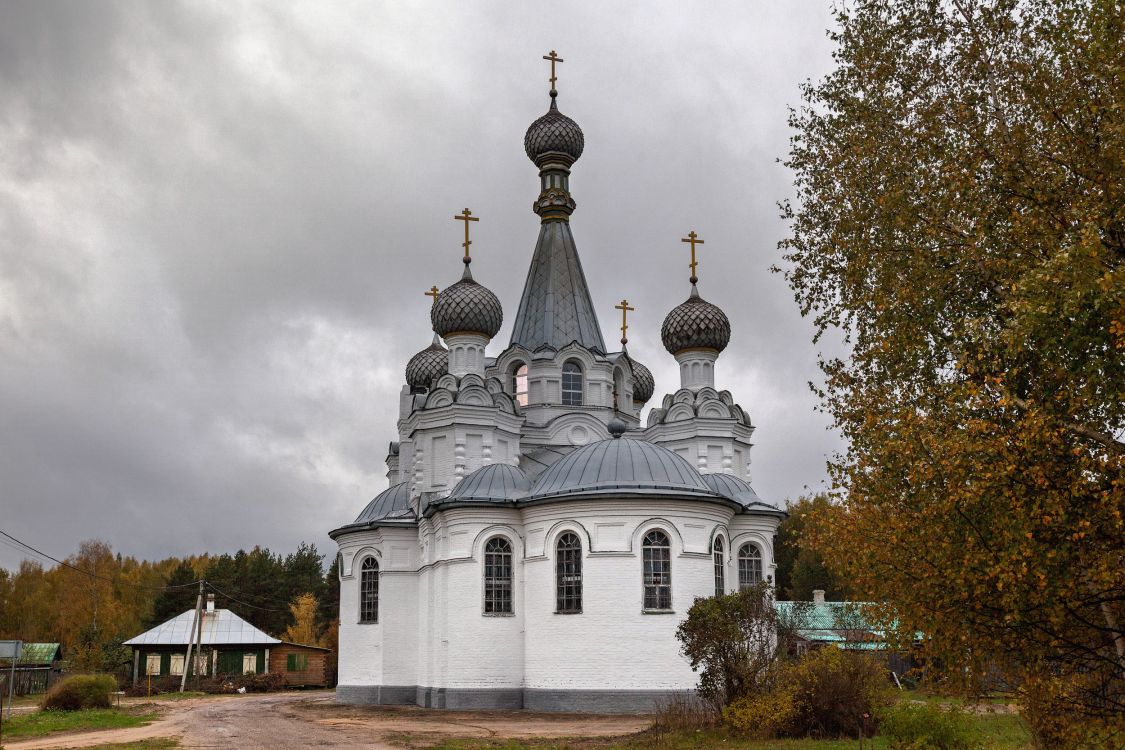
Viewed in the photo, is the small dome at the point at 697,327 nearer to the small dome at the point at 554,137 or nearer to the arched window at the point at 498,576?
the small dome at the point at 554,137

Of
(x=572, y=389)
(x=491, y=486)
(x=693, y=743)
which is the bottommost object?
(x=693, y=743)

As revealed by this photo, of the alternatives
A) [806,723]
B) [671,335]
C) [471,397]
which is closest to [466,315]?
[471,397]

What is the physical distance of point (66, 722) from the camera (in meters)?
20.4

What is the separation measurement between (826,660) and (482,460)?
518 inches

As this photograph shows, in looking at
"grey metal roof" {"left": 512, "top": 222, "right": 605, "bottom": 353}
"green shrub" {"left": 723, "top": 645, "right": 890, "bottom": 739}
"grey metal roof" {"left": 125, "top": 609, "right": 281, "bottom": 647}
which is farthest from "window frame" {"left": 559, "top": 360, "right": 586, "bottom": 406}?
"grey metal roof" {"left": 125, "top": 609, "right": 281, "bottom": 647}

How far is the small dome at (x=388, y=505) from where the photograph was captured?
93.7 ft

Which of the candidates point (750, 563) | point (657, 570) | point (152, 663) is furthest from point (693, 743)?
point (152, 663)

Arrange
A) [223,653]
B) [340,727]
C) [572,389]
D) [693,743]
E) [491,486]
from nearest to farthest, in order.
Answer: [693,743] → [340,727] → [491,486] → [572,389] → [223,653]

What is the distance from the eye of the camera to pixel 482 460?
25906mm

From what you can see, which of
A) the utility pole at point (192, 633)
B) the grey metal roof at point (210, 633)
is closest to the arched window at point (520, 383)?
the utility pole at point (192, 633)

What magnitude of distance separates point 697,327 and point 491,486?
815 centimetres

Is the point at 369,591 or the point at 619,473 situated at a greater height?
the point at 619,473

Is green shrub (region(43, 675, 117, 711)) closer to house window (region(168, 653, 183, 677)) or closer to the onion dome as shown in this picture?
the onion dome

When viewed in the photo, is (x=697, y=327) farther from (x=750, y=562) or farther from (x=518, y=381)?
(x=750, y=562)
